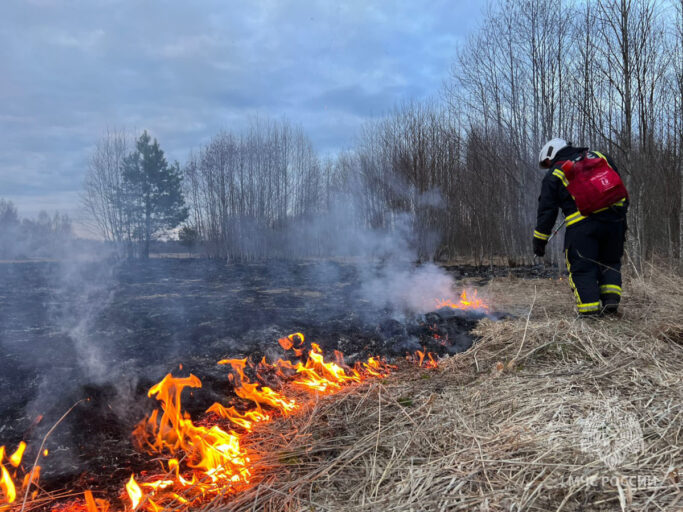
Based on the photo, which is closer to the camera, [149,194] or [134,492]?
[134,492]

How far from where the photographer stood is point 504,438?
1725 millimetres

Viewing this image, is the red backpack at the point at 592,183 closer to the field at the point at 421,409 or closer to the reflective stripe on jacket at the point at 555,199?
the reflective stripe on jacket at the point at 555,199

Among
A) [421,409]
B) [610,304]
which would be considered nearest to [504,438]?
[421,409]

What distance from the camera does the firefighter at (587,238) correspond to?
12.2 feet

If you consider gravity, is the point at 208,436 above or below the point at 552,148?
below

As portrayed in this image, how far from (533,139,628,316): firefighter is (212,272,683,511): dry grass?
0.85m

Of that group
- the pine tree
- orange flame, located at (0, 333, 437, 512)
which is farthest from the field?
the pine tree

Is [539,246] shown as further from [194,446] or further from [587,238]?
[194,446]

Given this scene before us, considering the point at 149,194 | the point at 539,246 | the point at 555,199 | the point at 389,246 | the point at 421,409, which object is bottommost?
the point at 421,409

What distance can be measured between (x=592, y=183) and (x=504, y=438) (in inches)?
115

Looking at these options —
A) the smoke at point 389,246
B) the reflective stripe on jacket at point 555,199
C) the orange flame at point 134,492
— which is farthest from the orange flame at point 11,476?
the reflective stripe on jacket at point 555,199

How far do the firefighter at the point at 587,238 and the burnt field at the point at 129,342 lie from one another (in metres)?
1.24

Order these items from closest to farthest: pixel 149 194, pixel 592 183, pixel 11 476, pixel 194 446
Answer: pixel 11 476, pixel 194 446, pixel 592 183, pixel 149 194

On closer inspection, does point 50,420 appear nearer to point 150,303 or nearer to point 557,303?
point 150,303
